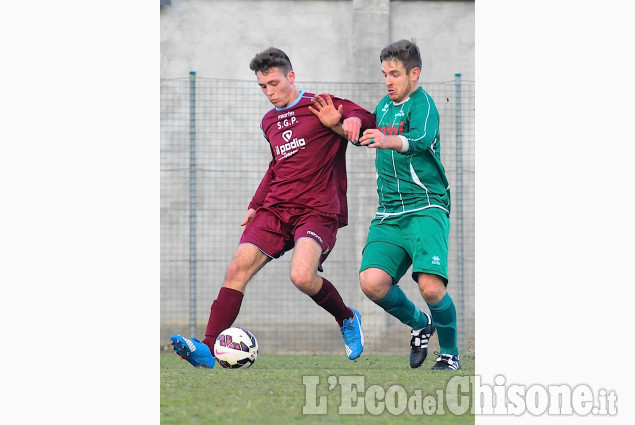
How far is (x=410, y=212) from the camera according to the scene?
14.8ft

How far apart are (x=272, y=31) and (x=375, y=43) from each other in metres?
1.06

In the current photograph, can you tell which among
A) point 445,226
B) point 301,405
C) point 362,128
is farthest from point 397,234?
point 301,405

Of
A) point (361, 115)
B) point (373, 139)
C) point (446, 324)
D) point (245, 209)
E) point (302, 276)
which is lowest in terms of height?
point (446, 324)

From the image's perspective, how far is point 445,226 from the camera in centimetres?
453

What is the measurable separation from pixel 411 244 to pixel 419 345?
2.12ft

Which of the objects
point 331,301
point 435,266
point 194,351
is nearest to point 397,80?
point 435,266

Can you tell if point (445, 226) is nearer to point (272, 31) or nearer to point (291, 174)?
point (291, 174)

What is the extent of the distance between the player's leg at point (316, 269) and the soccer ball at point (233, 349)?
42 cm

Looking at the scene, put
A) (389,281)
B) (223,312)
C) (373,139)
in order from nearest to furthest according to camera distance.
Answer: (373,139)
(389,281)
(223,312)

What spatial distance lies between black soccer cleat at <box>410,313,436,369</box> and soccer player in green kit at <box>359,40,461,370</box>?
0.14 meters

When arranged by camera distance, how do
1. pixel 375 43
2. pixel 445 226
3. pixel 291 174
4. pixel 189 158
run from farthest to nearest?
1. pixel 375 43
2. pixel 189 158
3. pixel 291 174
4. pixel 445 226

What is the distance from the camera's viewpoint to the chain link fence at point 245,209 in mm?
7801

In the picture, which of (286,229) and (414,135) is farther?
(286,229)

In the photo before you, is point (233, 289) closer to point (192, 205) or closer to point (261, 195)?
point (261, 195)
